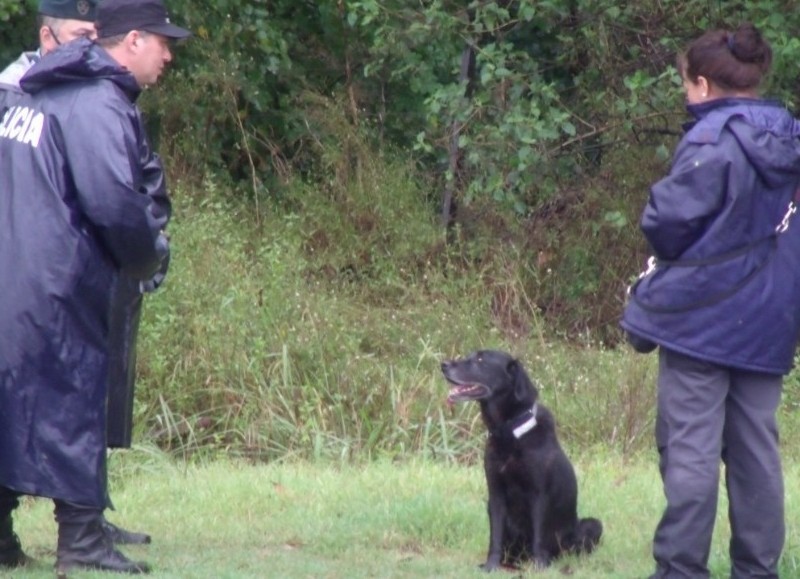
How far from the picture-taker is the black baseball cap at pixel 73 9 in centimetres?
576

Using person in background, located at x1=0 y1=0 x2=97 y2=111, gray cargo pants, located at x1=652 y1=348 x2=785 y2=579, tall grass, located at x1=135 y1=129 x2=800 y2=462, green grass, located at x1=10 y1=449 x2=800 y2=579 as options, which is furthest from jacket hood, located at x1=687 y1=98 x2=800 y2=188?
tall grass, located at x1=135 y1=129 x2=800 y2=462

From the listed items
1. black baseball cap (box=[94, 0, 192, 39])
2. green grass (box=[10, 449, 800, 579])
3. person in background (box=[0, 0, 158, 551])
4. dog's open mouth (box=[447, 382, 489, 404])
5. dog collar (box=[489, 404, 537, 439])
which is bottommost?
green grass (box=[10, 449, 800, 579])

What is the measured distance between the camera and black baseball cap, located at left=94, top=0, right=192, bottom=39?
17.3 feet

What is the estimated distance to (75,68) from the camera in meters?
5.09

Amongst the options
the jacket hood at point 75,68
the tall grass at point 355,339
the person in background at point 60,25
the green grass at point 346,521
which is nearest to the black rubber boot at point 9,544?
the green grass at point 346,521

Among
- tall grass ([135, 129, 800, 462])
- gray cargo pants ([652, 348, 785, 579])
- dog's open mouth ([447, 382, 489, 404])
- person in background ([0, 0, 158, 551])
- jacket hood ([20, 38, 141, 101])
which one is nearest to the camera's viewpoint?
gray cargo pants ([652, 348, 785, 579])

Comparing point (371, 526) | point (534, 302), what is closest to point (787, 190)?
point (371, 526)

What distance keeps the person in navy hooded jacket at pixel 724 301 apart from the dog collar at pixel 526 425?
90 cm

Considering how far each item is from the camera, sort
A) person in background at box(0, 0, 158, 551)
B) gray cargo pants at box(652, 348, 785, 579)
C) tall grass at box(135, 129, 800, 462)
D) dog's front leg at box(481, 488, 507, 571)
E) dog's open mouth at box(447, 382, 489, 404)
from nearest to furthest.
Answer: gray cargo pants at box(652, 348, 785, 579) < person in background at box(0, 0, 158, 551) < dog's front leg at box(481, 488, 507, 571) < dog's open mouth at box(447, 382, 489, 404) < tall grass at box(135, 129, 800, 462)

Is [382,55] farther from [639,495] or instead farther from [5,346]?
[5,346]

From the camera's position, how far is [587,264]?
12.6 m

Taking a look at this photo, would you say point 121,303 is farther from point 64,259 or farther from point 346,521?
point 346,521

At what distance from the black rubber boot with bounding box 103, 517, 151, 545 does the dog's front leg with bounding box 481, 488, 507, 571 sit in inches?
57.2

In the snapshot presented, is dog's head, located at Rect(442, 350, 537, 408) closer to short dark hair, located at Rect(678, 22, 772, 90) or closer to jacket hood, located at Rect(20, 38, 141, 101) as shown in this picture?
short dark hair, located at Rect(678, 22, 772, 90)
